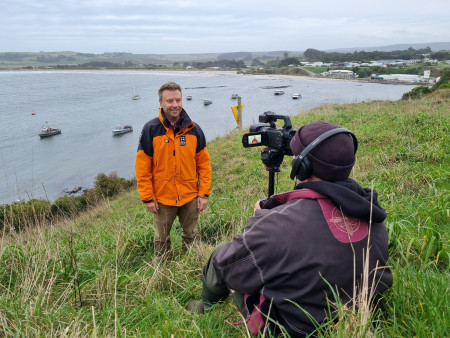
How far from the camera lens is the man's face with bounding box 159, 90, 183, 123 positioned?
2.99m

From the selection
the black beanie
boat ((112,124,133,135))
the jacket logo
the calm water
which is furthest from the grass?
boat ((112,124,133,135))

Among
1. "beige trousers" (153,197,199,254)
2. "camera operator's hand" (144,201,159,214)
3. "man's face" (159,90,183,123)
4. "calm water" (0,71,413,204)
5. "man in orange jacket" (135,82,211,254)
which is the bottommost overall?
"calm water" (0,71,413,204)

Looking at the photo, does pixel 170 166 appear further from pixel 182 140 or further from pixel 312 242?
pixel 312 242

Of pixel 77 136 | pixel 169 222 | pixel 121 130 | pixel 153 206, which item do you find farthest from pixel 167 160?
pixel 77 136

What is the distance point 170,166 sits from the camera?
307 cm

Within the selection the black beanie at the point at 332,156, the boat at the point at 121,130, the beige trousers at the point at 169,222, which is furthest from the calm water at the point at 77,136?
the black beanie at the point at 332,156

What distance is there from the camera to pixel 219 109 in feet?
132

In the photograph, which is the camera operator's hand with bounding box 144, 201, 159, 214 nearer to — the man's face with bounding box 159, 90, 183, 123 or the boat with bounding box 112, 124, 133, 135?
the man's face with bounding box 159, 90, 183, 123

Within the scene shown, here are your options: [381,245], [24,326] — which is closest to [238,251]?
[381,245]

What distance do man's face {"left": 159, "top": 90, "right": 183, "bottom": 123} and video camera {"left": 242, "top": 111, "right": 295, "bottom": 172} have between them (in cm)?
94

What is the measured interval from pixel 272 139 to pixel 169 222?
1.47 meters

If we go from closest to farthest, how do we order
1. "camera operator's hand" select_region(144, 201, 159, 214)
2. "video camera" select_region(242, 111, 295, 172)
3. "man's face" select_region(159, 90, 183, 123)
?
Answer: 1. "video camera" select_region(242, 111, 295, 172)
2. "man's face" select_region(159, 90, 183, 123)
3. "camera operator's hand" select_region(144, 201, 159, 214)

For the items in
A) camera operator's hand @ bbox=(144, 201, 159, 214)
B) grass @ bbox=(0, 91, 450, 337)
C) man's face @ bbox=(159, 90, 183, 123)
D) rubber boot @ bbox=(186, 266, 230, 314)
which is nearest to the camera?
grass @ bbox=(0, 91, 450, 337)

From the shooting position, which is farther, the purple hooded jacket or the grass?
the grass
